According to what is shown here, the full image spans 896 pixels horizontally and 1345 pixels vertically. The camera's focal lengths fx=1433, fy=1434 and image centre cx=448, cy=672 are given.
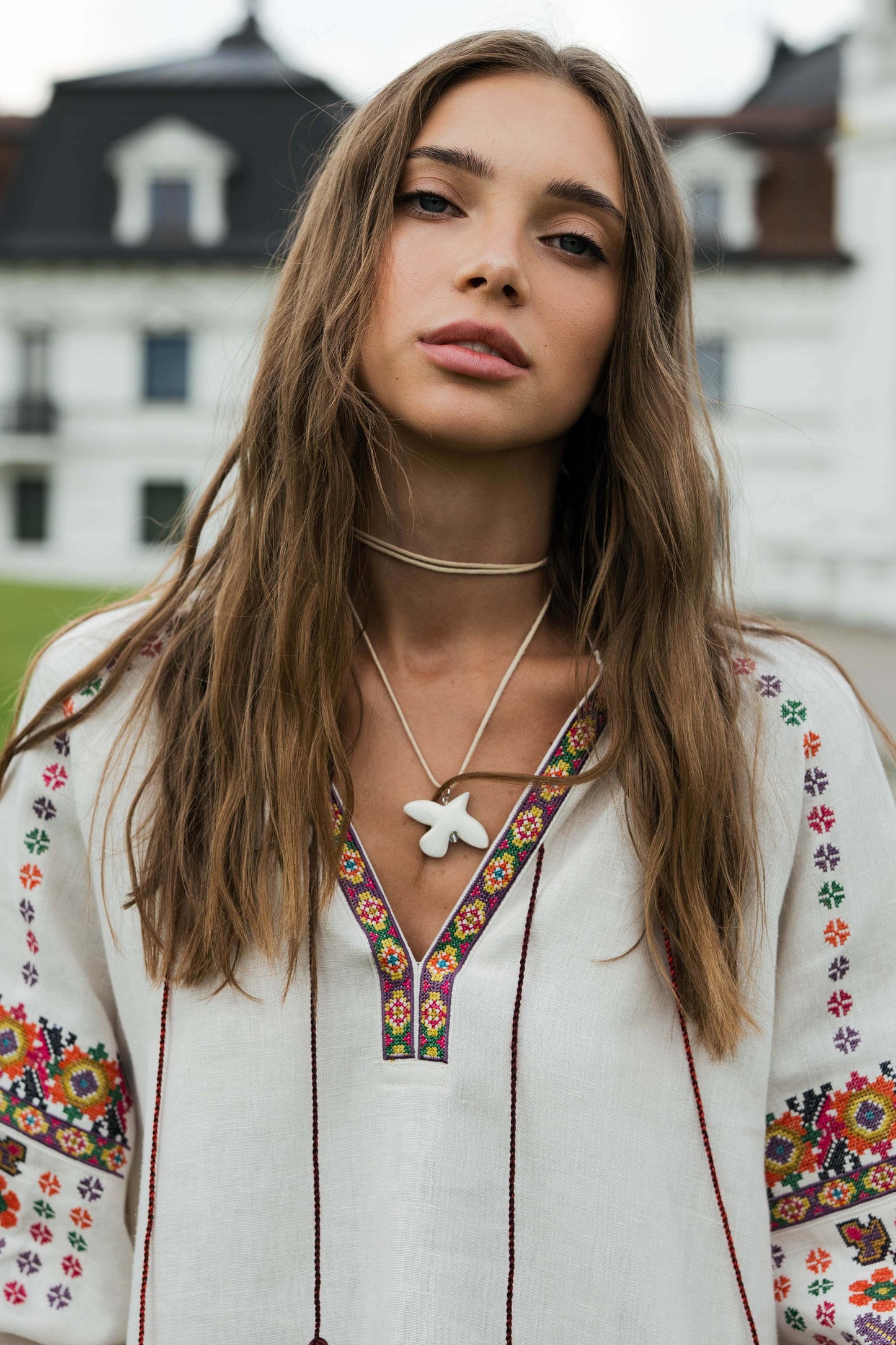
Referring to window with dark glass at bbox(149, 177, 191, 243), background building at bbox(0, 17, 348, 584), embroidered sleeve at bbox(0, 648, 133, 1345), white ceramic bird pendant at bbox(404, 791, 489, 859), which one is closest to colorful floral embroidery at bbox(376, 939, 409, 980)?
white ceramic bird pendant at bbox(404, 791, 489, 859)

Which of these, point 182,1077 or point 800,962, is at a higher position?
point 800,962

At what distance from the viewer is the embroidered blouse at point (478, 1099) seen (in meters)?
1.46

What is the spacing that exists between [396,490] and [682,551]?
0.34 meters

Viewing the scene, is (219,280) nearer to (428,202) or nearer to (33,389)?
(33,389)

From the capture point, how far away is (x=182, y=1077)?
152 cm

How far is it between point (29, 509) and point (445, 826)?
909 inches

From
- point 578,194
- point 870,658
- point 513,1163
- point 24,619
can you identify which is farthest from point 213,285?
point 513,1163

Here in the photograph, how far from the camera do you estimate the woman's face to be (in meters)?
1.48

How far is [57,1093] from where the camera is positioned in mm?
1605

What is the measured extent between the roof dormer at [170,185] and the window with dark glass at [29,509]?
4161 mm

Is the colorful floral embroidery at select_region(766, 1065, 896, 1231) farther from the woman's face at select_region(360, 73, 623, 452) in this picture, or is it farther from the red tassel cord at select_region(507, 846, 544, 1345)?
the woman's face at select_region(360, 73, 623, 452)

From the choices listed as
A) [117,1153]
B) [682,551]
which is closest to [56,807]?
[117,1153]

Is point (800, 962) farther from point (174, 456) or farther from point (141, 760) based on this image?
point (174, 456)

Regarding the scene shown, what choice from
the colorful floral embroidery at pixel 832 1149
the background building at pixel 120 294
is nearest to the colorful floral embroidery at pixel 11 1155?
the colorful floral embroidery at pixel 832 1149
